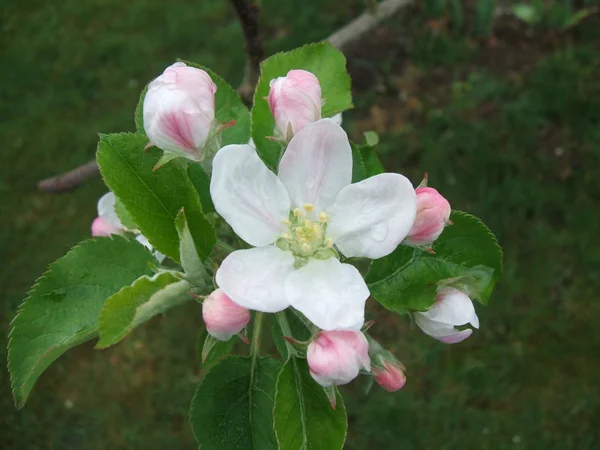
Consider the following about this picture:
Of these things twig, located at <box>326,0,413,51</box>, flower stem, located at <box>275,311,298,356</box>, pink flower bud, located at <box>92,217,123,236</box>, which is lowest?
twig, located at <box>326,0,413,51</box>

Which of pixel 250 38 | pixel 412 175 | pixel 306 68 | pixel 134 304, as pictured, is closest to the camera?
pixel 134 304

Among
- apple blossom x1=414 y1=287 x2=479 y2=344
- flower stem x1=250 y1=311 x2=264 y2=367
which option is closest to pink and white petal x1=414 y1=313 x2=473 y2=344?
apple blossom x1=414 y1=287 x2=479 y2=344

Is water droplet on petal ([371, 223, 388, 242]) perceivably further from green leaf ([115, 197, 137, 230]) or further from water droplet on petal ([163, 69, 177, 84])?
green leaf ([115, 197, 137, 230])

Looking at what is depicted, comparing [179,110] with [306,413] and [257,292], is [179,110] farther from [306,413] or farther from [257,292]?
[306,413]

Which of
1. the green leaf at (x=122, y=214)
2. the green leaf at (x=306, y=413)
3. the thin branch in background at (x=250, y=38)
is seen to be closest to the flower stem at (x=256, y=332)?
the green leaf at (x=306, y=413)

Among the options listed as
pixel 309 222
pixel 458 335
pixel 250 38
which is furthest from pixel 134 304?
pixel 250 38

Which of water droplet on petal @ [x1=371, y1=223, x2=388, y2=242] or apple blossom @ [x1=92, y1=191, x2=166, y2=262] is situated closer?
water droplet on petal @ [x1=371, y1=223, x2=388, y2=242]

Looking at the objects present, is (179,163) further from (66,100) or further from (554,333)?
(66,100)

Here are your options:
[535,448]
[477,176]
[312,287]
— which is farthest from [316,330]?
[477,176]
